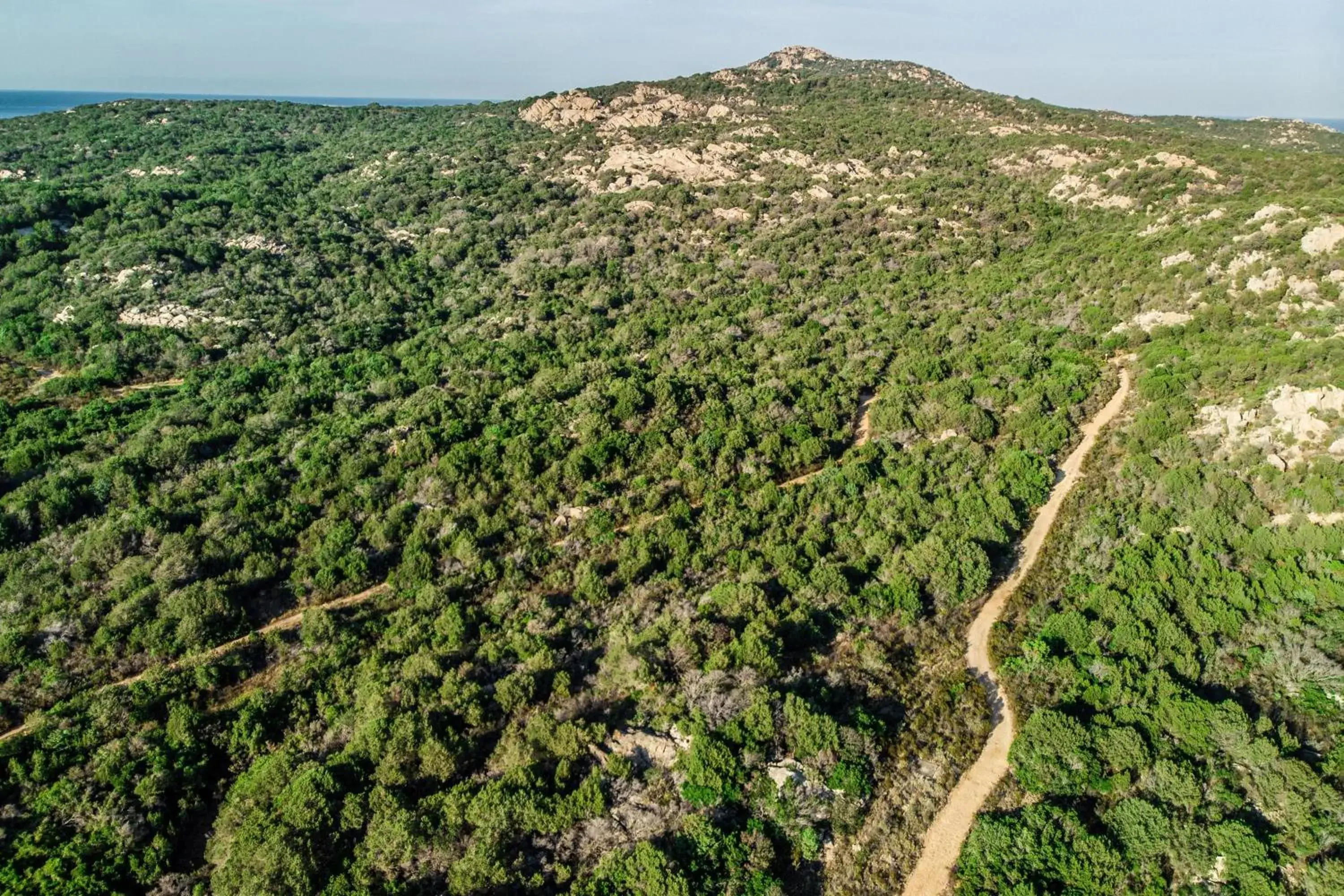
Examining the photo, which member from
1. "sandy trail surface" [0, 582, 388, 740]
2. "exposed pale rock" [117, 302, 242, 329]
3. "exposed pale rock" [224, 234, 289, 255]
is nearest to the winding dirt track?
"sandy trail surface" [0, 582, 388, 740]

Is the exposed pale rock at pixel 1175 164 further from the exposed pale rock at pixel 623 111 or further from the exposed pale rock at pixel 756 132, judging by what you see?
the exposed pale rock at pixel 623 111

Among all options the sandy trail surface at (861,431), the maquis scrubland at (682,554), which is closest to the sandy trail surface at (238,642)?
the maquis scrubland at (682,554)

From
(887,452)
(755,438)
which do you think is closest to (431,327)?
(755,438)

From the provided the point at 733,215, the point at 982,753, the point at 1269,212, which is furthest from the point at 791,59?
the point at 982,753

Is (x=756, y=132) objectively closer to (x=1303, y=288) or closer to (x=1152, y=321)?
(x=1152, y=321)

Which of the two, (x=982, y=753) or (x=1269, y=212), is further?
(x=1269, y=212)

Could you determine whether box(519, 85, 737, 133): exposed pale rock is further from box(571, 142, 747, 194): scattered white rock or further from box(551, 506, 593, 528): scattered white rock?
box(551, 506, 593, 528): scattered white rock
